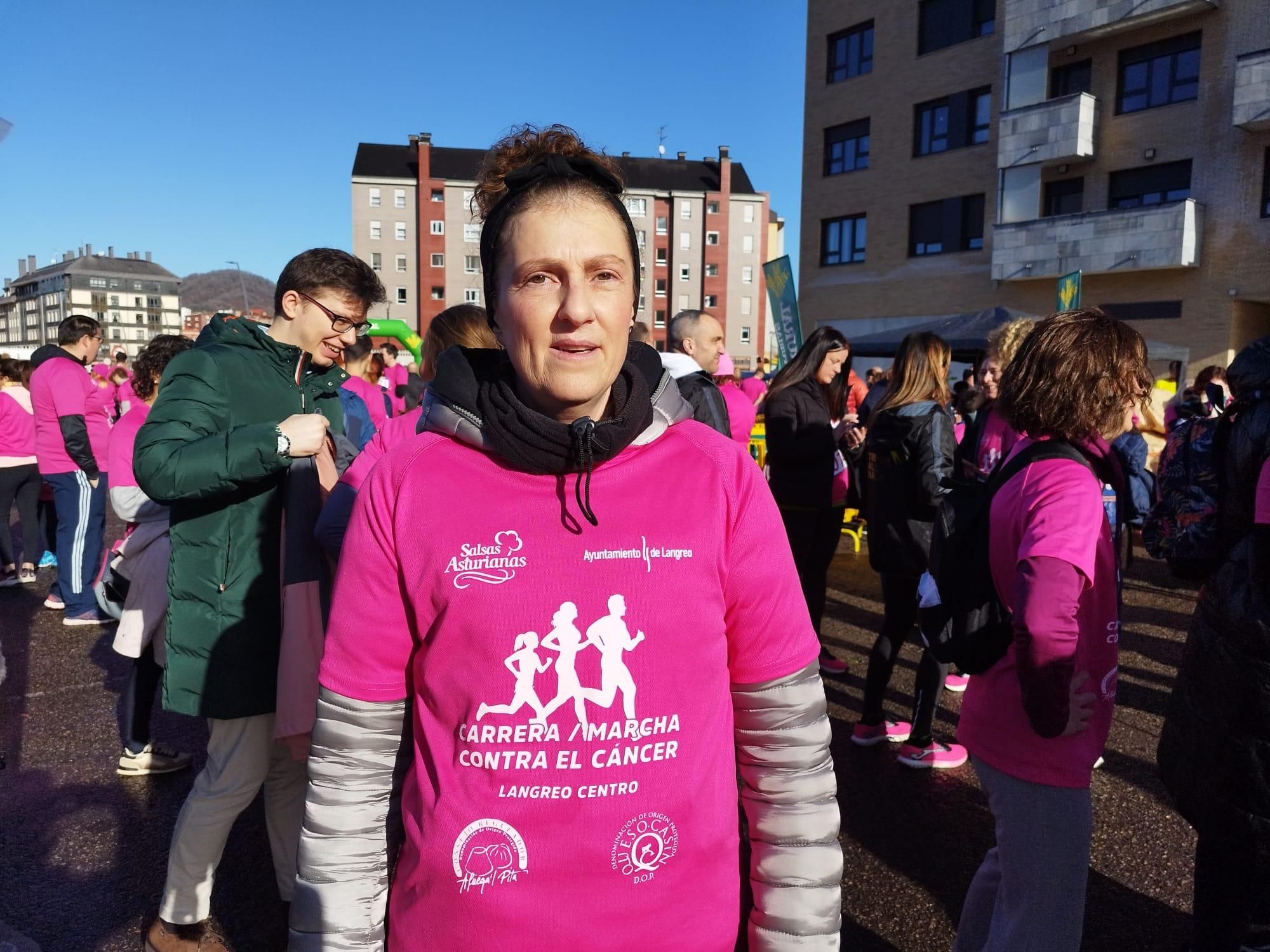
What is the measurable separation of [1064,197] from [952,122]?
14.8ft

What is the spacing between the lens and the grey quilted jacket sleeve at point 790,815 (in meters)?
1.45

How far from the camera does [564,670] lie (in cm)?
136

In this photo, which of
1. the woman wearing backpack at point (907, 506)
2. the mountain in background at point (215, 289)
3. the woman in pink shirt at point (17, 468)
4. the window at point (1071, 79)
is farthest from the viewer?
the mountain in background at point (215, 289)

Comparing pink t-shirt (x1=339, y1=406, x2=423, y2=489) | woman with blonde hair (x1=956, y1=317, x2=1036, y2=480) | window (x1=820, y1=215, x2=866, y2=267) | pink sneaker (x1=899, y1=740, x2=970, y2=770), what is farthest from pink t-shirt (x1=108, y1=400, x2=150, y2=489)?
window (x1=820, y1=215, x2=866, y2=267)

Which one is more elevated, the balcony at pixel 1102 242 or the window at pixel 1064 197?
the window at pixel 1064 197

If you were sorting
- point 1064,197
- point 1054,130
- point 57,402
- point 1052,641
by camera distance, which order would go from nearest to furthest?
point 1052,641, point 57,402, point 1054,130, point 1064,197

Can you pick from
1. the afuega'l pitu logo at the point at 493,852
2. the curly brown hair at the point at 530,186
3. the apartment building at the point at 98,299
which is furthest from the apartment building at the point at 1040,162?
the apartment building at the point at 98,299

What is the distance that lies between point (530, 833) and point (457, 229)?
68.5 m

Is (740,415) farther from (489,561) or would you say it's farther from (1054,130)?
(1054,130)

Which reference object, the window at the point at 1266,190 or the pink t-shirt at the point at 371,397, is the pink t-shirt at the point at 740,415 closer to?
the pink t-shirt at the point at 371,397

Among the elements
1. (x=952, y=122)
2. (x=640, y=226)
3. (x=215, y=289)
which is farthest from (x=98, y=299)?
(x=952, y=122)

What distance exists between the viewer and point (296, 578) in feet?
8.56

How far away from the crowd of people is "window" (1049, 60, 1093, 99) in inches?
1023

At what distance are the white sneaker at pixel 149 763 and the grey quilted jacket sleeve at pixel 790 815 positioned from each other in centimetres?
391
